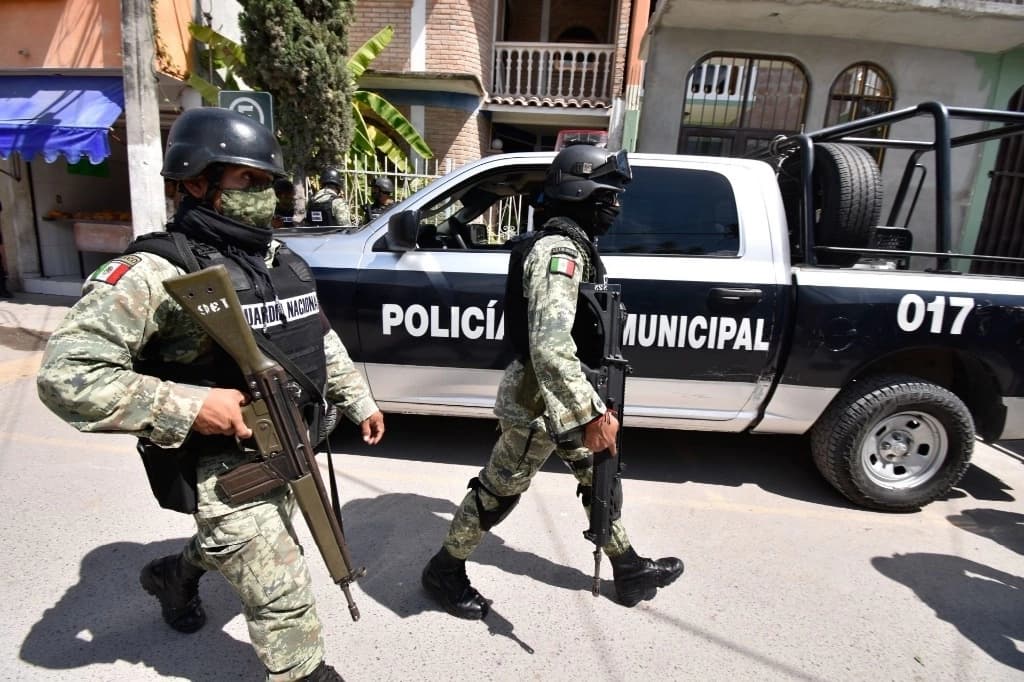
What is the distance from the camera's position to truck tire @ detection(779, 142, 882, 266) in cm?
326

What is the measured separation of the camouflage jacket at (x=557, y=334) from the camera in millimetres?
1770

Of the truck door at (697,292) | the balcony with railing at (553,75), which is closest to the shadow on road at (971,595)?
the truck door at (697,292)

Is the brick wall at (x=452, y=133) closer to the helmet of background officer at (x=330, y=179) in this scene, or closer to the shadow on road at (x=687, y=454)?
the helmet of background officer at (x=330, y=179)

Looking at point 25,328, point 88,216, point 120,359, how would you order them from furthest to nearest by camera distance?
point 88,216
point 25,328
point 120,359

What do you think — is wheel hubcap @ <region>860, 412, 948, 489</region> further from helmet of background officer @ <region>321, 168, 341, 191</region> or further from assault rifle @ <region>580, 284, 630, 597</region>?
helmet of background officer @ <region>321, 168, 341, 191</region>

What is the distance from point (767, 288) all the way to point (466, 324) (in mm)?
1604

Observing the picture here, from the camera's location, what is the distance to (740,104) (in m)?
8.23

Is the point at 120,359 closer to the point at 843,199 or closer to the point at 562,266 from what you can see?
the point at 562,266

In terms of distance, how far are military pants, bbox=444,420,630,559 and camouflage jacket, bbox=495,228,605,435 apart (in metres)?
0.34

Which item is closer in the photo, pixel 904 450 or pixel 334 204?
pixel 904 450

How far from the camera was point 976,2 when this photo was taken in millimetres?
6797

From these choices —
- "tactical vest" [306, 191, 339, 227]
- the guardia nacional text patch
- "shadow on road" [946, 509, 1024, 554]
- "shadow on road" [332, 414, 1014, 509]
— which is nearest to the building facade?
"tactical vest" [306, 191, 339, 227]

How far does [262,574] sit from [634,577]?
1422mm

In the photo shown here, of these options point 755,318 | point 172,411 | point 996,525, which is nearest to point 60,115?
point 172,411
